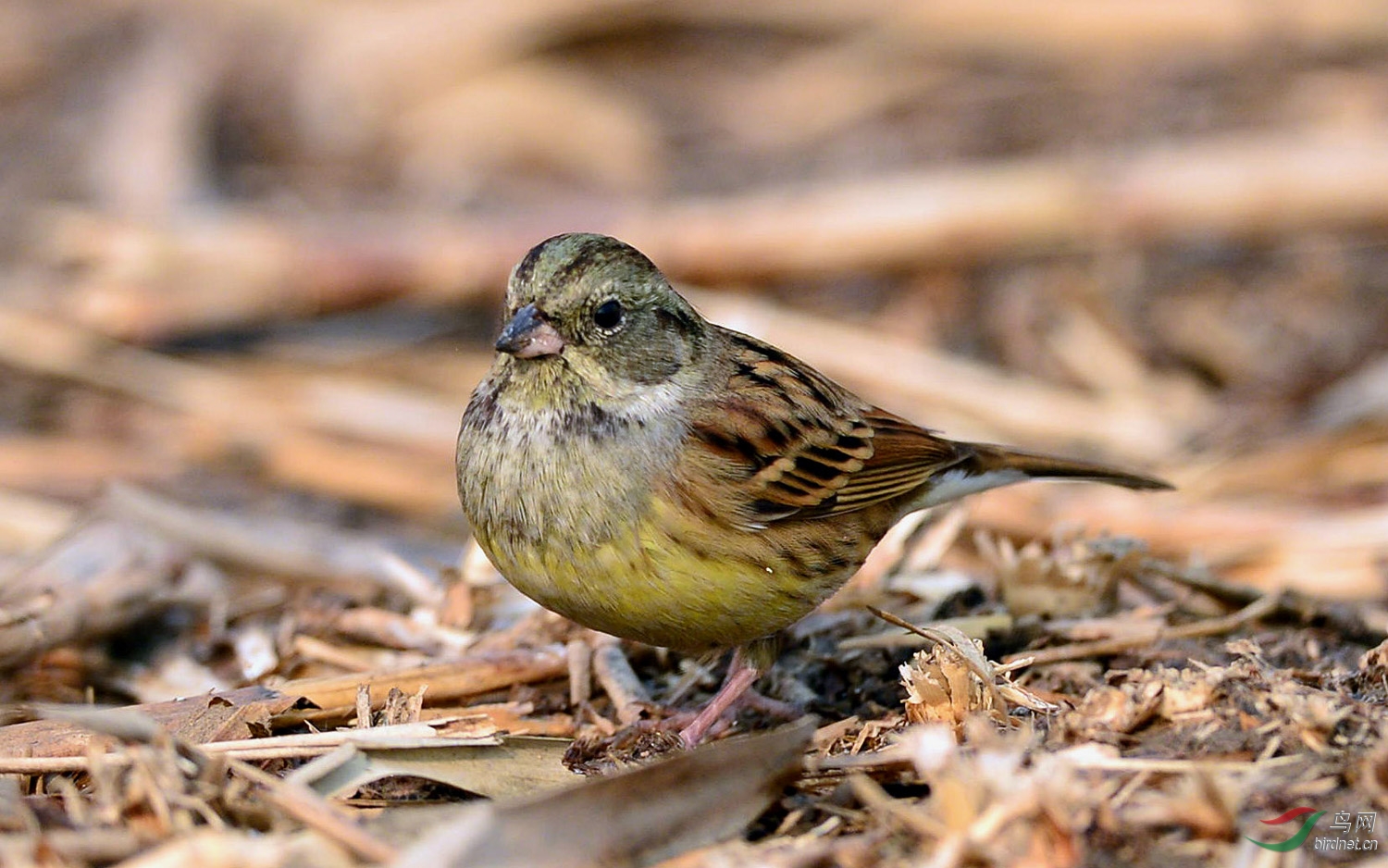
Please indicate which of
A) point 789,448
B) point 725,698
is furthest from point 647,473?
point 725,698

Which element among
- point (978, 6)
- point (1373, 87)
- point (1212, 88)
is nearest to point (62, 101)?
point (978, 6)

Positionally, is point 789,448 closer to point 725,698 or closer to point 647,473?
point 647,473

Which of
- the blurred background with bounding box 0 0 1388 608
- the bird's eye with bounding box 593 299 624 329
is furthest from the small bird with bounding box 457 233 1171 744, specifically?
the blurred background with bounding box 0 0 1388 608

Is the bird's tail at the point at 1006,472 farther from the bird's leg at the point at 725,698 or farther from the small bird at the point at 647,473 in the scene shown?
the bird's leg at the point at 725,698

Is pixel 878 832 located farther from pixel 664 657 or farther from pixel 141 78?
pixel 141 78

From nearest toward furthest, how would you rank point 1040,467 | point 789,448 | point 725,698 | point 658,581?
point 658,581
point 725,698
point 789,448
point 1040,467

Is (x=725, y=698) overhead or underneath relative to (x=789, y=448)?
underneath

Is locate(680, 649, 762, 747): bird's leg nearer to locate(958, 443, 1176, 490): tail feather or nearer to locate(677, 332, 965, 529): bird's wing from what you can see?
locate(677, 332, 965, 529): bird's wing

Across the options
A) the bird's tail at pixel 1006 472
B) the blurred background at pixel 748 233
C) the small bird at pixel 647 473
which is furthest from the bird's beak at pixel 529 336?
the blurred background at pixel 748 233
